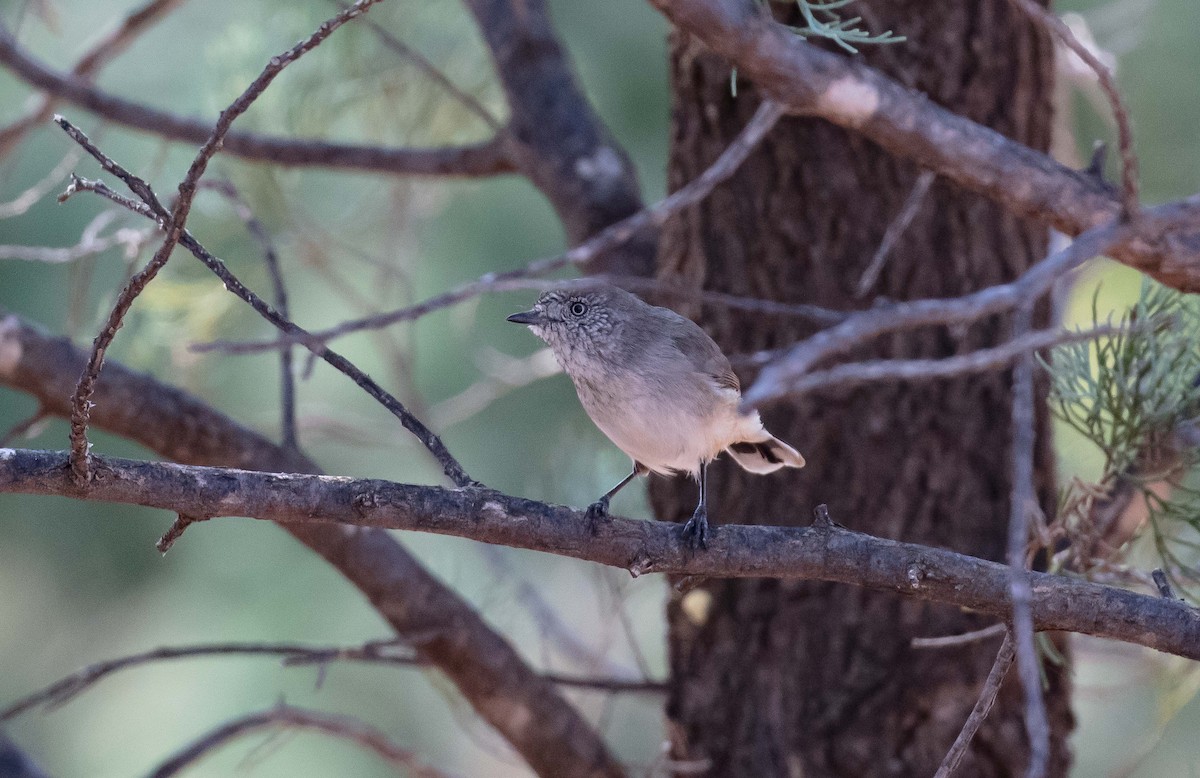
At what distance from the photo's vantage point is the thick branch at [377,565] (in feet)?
8.22

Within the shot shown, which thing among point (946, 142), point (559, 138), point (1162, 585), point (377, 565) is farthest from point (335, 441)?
point (1162, 585)

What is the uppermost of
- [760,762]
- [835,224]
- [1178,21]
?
[835,224]

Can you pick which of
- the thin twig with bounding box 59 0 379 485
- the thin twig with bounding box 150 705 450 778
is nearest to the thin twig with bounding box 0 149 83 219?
the thin twig with bounding box 150 705 450 778

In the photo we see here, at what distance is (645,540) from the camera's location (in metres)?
1.84

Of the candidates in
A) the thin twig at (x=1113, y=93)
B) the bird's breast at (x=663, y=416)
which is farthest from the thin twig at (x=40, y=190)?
the thin twig at (x=1113, y=93)

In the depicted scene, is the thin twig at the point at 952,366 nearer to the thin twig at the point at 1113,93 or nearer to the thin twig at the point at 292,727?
the thin twig at the point at 1113,93

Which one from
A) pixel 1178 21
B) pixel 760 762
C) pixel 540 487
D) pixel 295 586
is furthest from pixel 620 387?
pixel 1178 21

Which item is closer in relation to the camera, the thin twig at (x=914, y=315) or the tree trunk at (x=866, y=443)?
the thin twig at (x=914, y=315)

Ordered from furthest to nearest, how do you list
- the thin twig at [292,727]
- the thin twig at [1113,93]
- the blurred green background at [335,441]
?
1. the blurred green background at [335,441]
2. the thin twig at [292,727]
3. the thin twig at [1113,93]

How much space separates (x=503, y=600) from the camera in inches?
150

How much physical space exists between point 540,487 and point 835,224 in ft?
5.75

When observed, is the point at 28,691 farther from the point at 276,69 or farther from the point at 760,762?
the point at 276,69

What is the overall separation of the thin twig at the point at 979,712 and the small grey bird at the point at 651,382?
87cm

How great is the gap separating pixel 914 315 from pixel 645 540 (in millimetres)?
651
